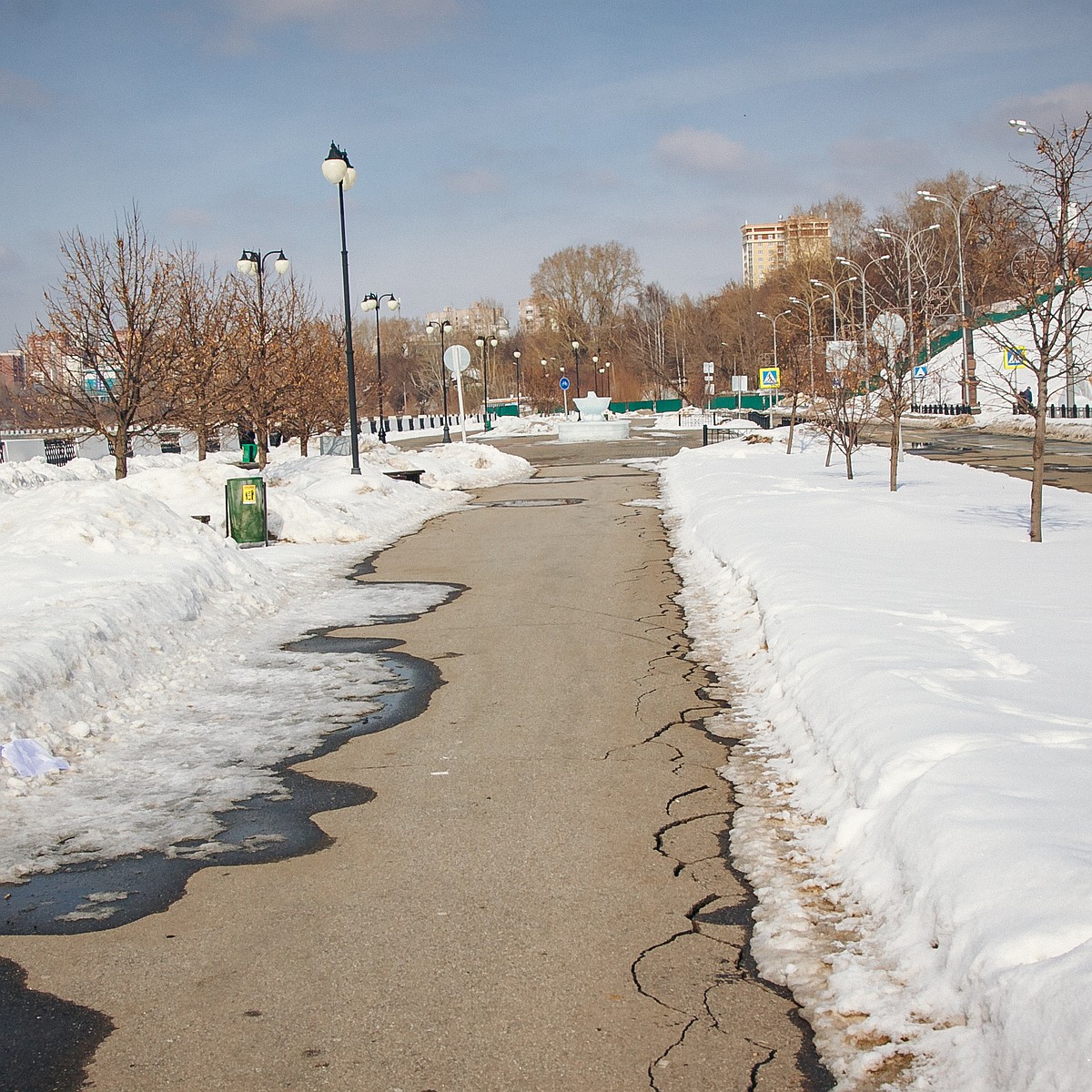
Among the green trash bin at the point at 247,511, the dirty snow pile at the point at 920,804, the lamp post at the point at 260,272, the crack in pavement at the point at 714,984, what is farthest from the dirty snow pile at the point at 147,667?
the lamp post at the point at 260,272

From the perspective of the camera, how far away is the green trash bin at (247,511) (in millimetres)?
17438

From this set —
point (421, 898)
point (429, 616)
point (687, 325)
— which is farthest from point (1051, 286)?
point (687, 325)

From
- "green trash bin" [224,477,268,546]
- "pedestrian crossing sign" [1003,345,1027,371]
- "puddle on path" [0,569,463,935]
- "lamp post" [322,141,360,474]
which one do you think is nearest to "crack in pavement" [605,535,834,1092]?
"puddle on path" [0,569,463,935]

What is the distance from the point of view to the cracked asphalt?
3.50m

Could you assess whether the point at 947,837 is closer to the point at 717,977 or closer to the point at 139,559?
the point at 717,977

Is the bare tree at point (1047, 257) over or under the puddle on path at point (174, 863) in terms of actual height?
over

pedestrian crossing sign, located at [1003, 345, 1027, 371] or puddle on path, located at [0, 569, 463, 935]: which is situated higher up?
pedestrian crossing sign, located at [1003, 345, 1027, 371]

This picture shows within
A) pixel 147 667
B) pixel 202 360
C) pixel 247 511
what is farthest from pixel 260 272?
pixel 147 667

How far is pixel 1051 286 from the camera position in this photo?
13.7 meters

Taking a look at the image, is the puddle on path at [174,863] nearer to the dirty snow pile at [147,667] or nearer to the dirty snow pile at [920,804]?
the dirty snow pile at [147,667]

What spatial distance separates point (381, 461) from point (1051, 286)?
21570 millimetres

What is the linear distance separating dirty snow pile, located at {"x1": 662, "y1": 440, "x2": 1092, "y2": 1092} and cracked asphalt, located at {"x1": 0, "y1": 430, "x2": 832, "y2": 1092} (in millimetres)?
254

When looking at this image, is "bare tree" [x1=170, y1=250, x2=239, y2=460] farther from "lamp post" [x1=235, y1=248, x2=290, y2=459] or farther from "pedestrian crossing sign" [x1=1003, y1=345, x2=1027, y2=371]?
"pedestrian crossing sign" [x1=1003, y1=345, x2=1027, y2=371]

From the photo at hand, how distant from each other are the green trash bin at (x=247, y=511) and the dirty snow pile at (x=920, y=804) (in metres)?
8.25
